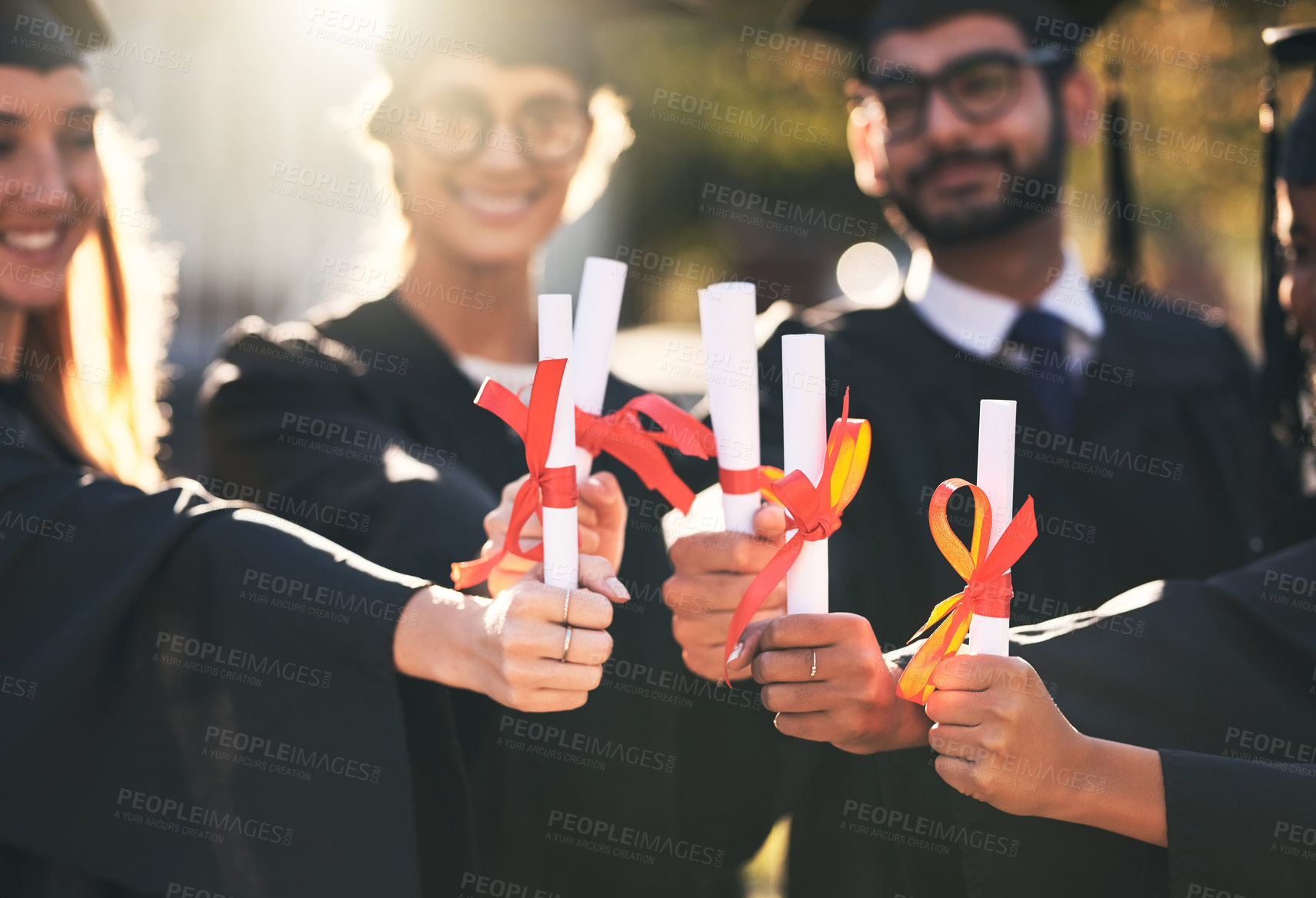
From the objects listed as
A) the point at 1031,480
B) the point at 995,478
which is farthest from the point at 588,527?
the point at 1031,480

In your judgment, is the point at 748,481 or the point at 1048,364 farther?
the point at 1048,364

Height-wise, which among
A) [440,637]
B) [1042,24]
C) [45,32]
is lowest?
[440,637]

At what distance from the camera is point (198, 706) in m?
2.03

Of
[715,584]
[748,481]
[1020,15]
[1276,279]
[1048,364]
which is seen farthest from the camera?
[1020,15]

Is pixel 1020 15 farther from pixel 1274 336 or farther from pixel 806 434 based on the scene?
pixel 806 434

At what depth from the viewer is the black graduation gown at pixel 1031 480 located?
2.59 m

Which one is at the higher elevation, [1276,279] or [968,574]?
[1276,279]

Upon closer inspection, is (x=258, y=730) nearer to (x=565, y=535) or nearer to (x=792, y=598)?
(x=565, y=535)

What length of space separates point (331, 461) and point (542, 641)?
138cm

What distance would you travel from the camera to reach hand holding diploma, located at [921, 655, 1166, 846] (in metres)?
1.50

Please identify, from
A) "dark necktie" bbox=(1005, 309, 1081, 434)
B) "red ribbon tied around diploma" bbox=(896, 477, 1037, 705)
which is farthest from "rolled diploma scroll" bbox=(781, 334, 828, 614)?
"dark necktie" bbox=(1005, 309, 1081, 434)

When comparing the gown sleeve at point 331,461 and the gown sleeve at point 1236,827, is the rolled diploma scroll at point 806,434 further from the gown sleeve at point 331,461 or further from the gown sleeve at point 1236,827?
the gown sleeve at point 331,461

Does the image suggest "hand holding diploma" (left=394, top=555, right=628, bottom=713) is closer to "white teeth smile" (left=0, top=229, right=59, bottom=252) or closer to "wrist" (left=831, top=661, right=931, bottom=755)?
"wrist" (left=831, top=661, right=931, bottom=755)

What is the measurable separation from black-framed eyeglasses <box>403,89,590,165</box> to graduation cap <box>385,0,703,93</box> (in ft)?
0.37
